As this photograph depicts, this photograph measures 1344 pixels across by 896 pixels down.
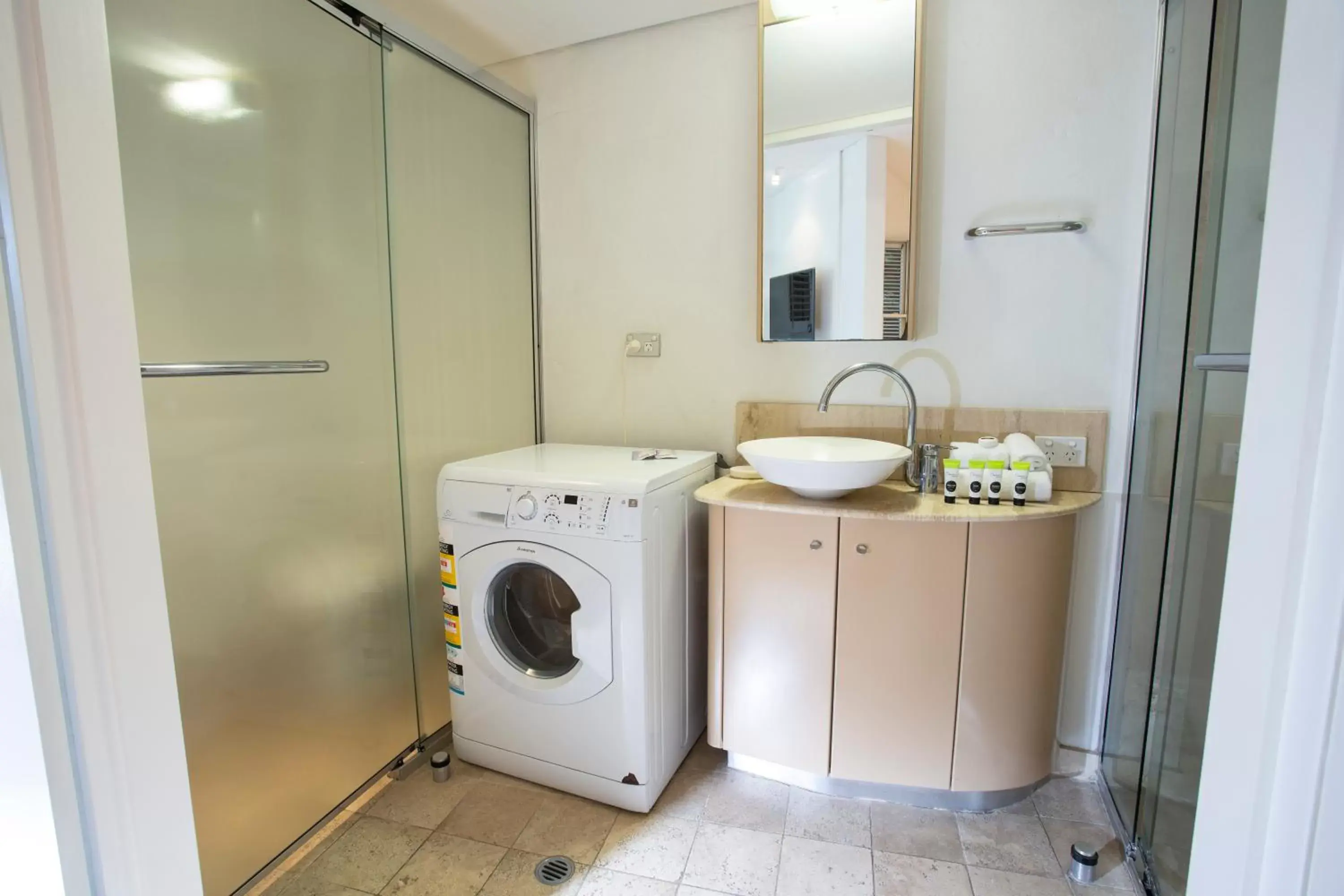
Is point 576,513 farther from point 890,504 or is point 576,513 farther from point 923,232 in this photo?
point 923,232

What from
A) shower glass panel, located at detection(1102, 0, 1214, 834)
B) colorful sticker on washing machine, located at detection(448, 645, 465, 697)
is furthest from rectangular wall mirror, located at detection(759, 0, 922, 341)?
colorful sticker on washing machine, located at detection(448, 645, 465, 697)

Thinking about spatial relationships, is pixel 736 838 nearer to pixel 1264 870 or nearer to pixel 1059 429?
pixel 1264 870

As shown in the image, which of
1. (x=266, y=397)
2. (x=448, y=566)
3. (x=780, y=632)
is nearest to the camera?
(x=266, y=397)

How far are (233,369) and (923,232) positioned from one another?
1.80 meters

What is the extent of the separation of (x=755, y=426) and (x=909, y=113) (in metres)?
1.01

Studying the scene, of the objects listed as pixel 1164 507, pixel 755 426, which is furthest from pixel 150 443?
pixel 1164 507

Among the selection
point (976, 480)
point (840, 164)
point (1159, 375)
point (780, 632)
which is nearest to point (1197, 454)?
point (1159, 375)

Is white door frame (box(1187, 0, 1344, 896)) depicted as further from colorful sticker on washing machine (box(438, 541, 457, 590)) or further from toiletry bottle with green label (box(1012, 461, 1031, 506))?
colorful sticker on washing machine (box(438, 541, 457, 590))

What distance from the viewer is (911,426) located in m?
1.81

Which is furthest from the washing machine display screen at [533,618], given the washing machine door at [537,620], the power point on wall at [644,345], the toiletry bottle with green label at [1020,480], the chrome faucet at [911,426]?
the toiletry bottle with green label at [1020,480]

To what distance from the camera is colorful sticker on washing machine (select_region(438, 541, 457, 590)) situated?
1.78m

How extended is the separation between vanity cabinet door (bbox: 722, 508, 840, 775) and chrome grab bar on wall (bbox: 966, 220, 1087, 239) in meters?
0.92

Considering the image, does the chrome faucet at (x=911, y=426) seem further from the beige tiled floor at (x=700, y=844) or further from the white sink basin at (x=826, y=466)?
the beige tiled floor at (x=700, y=844)

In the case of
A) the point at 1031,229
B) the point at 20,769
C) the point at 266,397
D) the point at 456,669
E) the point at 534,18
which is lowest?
the point at 456,669
